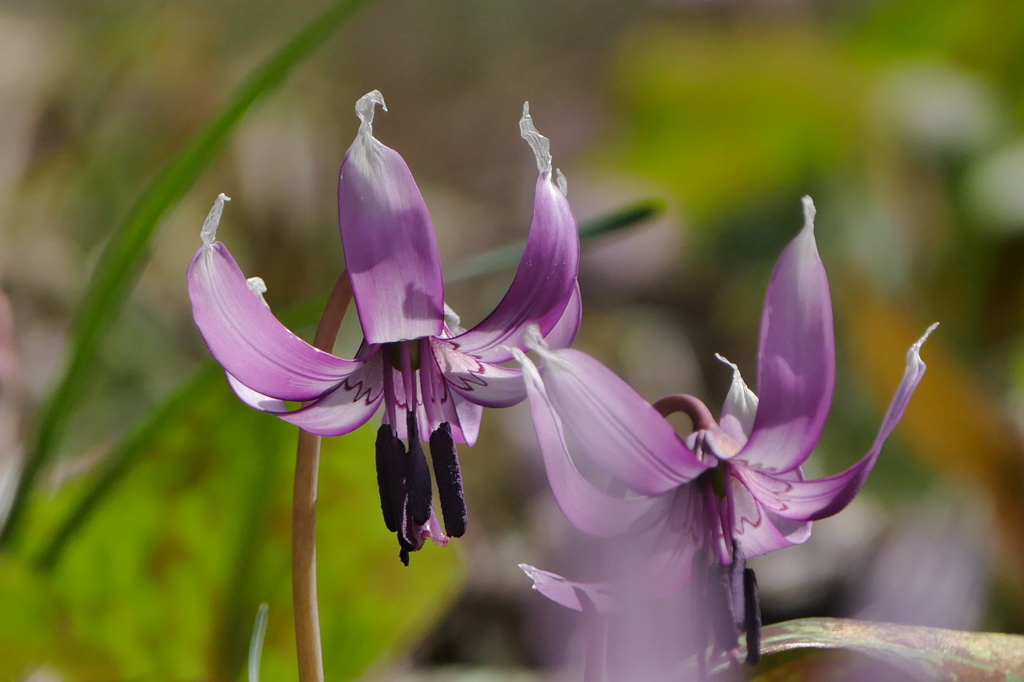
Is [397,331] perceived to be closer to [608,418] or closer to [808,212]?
[608,418]

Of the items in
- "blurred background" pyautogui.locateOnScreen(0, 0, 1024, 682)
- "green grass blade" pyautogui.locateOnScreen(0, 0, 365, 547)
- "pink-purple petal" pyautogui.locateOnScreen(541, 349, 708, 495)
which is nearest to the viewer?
"pink-purple petal" pyautogui.locateOnScreen(541, 349, 708, 495)

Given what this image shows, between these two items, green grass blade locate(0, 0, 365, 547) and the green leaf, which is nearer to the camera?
the green leaf

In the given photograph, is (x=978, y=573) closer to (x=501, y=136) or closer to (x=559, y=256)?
(x=559, y=256)

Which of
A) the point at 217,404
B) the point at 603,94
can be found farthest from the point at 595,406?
the point at 603,94

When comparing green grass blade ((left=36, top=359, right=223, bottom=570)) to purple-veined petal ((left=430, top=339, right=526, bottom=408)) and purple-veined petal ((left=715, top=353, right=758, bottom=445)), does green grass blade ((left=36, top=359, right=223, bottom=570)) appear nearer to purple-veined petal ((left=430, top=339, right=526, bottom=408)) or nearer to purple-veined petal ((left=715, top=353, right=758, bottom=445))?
purple-veined petal ((left=430, top=339, right=526, bottom=408))

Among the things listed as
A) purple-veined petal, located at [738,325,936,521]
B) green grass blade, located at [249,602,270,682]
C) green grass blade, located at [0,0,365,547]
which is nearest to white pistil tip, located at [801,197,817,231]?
purple-veined petal, located at [738,325,936,521]

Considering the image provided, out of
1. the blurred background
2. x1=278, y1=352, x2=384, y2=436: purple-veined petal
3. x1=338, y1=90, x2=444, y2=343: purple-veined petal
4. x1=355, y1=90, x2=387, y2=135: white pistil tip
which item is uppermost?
x1=355, y1=90, x2=387, y2=135: white pistil tip
